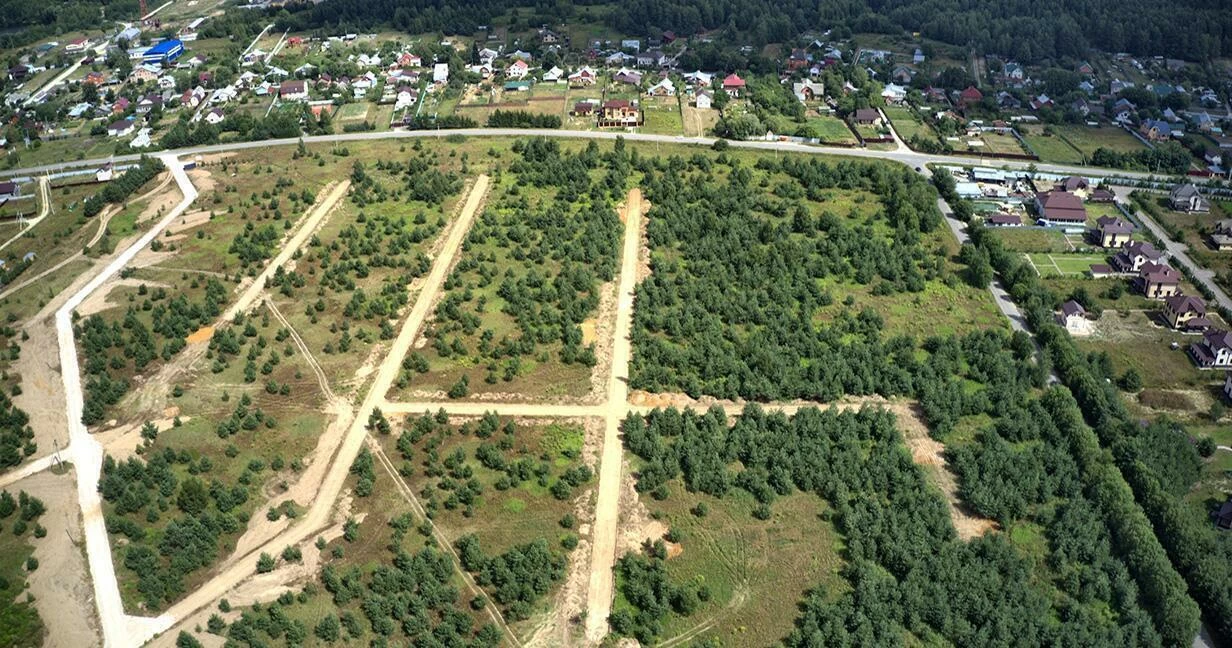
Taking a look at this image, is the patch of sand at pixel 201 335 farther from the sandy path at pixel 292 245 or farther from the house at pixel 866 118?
the house at pixel 866 118

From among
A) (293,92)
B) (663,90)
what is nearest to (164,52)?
(293,92)

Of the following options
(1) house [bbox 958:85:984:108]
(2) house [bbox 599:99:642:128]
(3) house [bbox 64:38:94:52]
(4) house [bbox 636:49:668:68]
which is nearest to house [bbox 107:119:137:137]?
(3) house [bbox 64:38:94:52]

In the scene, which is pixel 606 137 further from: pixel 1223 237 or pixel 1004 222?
pixel 1223 237

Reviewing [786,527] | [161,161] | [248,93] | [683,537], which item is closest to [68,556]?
[683,537]

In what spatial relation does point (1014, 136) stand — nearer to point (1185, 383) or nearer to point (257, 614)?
point (1185, 383)

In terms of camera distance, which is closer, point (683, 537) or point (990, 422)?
point (683, 537)

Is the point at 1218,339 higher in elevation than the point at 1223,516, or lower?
higher

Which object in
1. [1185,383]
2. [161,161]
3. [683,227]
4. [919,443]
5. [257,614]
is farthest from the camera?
[161,161]
